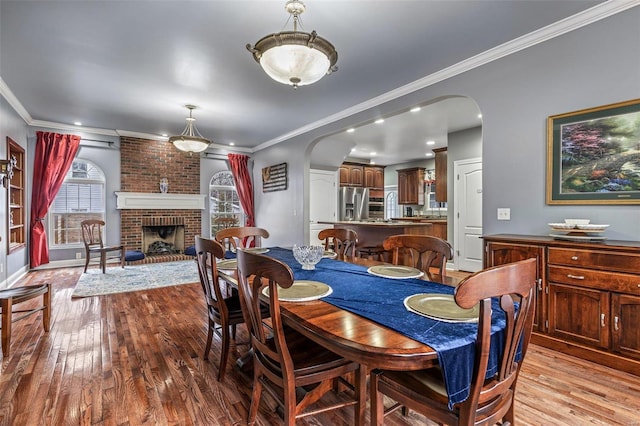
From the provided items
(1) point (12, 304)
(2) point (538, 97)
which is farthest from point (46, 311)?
(2) point (538, 97)

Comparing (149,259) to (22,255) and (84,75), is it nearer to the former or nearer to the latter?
(22,255)

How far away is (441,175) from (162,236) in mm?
6087

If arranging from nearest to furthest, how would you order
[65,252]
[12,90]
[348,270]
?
[348,270]
[12,90]
[65,252]

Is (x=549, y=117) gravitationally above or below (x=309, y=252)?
above

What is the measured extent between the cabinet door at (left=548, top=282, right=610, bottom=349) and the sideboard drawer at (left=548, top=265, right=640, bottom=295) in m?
0.04

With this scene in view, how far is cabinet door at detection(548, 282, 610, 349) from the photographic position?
2150 millimetres

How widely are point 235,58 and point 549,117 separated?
2.90 metres

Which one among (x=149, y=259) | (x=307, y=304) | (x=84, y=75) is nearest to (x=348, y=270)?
(x=307, y=304)

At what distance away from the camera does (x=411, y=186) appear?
8625 millimetres

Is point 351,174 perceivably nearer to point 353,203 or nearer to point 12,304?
point 353,203

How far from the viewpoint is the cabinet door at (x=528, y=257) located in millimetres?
2426

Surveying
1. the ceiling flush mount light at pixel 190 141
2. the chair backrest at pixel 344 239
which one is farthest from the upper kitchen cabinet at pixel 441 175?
the ceiling flush mount light at pixel 190 141

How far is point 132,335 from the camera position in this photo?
282cm

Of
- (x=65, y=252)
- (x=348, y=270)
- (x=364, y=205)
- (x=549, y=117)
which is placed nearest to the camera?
(x=348, y=270)
